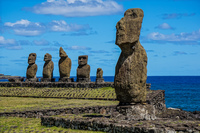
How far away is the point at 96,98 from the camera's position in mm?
26781

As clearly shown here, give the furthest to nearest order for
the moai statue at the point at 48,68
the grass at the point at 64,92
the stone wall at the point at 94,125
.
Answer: the moai statue at the point at 48,68, the grass at the point at 64,92, the stone wall at the point at 94,125

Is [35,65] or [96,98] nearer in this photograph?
[96,98]

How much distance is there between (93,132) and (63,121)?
6.60 feet

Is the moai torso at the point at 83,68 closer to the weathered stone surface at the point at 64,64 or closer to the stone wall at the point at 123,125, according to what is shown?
the weathered stone surface at the point at 64,64

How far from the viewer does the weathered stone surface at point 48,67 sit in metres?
37.8

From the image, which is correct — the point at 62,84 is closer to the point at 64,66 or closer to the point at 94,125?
the point at 64,66

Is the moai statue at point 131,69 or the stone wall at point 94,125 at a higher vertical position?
the moai statue at point 131,69

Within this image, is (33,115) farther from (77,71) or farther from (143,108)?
(77,71)

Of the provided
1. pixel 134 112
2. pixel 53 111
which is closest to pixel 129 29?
pixel 134 112

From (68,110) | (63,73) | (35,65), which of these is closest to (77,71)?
(63,73)

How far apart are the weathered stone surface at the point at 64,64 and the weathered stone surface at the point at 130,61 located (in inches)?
885

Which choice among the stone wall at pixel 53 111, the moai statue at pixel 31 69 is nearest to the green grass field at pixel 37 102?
the stone wall at pixel 53 111

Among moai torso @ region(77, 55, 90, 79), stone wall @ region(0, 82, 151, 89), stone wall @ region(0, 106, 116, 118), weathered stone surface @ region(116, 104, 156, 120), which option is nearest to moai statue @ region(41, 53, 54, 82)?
stone wall @ region(0, 82, 151, 89)

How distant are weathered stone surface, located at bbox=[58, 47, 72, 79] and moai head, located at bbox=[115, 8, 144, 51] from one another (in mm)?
22730
